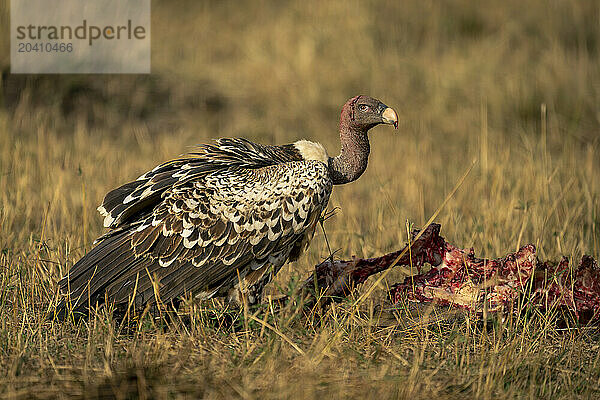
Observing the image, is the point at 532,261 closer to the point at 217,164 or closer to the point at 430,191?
the point at 217,164

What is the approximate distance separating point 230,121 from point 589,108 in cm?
384

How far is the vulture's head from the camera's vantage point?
5.12 m

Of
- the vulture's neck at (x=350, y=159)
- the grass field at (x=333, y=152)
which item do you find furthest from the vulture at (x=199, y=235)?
the vulture's neck at (x=350, y=159)

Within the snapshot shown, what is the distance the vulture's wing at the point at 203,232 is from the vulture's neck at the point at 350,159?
0.36m

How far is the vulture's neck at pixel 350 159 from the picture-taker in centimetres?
514

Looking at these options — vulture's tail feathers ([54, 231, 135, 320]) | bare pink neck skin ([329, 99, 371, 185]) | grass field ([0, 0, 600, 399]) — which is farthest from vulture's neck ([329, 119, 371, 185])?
vulture's tail feathers ([54, 231, 135, 320])

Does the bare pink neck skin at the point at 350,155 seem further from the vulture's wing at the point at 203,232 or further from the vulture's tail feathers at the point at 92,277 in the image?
the vulture's tail feathers at the point at 92,277

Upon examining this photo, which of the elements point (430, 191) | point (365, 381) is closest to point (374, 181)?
point (430, 191)

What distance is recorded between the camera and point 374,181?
806cm

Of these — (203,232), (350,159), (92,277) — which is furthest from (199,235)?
(350,159)

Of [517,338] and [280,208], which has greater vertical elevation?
[280,208]

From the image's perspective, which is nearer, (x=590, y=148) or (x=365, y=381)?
(x=365, y=381)

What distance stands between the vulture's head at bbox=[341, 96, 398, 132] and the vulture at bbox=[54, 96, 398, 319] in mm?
444

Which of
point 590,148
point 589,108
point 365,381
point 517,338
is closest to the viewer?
point 365,381
